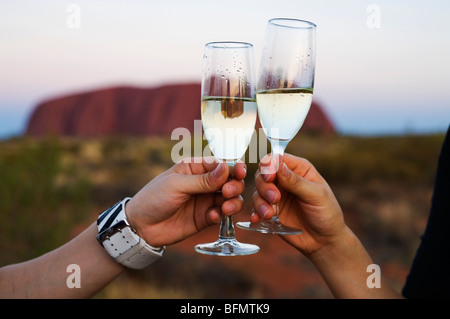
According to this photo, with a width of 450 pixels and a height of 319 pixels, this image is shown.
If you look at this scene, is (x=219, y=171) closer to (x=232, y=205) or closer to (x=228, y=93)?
(x=232, y=205)

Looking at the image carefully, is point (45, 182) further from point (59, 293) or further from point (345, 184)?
point (345, 184)

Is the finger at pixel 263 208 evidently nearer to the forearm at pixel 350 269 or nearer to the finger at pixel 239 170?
the finger at pixel 239 170

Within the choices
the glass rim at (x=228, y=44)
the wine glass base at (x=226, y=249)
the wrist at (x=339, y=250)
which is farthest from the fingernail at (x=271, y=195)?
A: the glass rim at (x=228, y=44)

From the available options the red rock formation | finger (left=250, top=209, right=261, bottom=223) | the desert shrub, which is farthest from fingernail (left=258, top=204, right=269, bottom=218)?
the red rock formation

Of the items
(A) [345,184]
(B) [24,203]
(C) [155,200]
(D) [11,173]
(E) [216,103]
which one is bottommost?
(A) [345,184]

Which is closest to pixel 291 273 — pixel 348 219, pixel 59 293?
pixel 348 219

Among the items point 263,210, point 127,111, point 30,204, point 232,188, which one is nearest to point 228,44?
point 232,188
